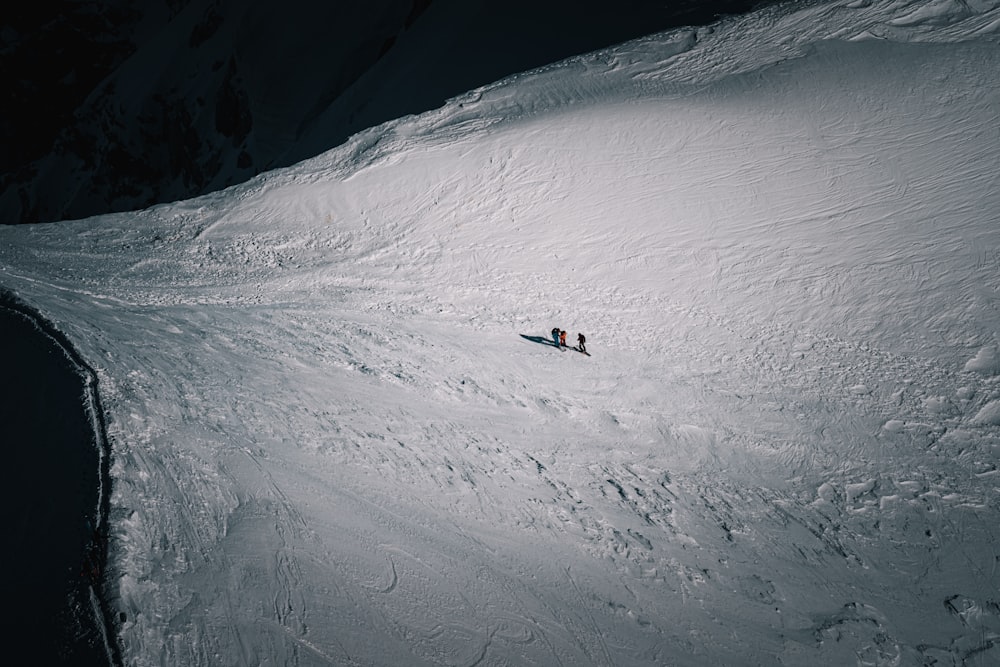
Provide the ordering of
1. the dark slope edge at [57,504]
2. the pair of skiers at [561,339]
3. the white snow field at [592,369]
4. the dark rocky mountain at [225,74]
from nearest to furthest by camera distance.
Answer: the dark slope edge at [57,504] < the white snow field at [592,369] < the pair of skiers at [561,339] < the dark rocky mountain at [225,74]

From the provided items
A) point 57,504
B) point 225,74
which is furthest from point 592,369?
point 225,74

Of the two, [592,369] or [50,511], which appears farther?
[592,369]

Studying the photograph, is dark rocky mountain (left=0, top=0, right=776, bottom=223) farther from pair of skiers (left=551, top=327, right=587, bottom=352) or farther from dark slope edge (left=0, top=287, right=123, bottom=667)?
dark slope edge (left=0, top=287, right=123, bottom=667)

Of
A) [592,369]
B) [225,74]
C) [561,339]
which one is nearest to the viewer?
[592,369]

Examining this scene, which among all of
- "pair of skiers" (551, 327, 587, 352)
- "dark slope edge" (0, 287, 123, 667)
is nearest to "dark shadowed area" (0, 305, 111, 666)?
"dark slope edge" (0, 287, 123, 667)

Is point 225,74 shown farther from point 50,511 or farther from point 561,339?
point 50,511

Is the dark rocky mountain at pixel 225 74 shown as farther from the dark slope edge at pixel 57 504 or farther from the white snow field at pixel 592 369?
the dark slope edge at pixel 57 504

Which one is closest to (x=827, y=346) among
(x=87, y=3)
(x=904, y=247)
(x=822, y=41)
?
(x=904, y=247)

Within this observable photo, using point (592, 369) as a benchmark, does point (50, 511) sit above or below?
above

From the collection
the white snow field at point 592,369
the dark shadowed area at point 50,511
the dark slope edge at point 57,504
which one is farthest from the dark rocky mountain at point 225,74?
the dark shadowed area at point 50,511
